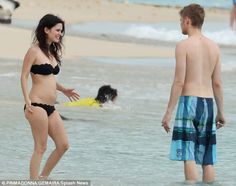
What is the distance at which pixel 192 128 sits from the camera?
8938 millimetres

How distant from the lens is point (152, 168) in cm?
1041

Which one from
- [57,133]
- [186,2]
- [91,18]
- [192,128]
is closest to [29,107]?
[57,133]

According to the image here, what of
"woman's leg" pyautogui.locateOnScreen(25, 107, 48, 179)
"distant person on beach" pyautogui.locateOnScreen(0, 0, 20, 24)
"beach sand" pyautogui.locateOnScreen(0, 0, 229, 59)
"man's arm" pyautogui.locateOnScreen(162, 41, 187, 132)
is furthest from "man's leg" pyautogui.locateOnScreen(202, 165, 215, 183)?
"distant person on beach" pyautogui.locateOnScreen(0, 0, 20, 24)

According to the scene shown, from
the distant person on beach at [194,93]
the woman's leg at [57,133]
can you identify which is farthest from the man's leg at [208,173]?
the woman's leg at [57,133]

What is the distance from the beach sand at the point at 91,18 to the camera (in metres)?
25.2

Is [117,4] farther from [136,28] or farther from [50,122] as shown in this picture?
[50,122]

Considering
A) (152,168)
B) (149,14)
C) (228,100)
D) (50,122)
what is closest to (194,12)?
(50,122)

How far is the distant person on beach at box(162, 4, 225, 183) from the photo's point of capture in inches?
347

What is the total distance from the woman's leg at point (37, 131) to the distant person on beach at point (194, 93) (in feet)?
3.24

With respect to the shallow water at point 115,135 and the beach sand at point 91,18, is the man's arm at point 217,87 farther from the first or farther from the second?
the beach sand at point 91,18

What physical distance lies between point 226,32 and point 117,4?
1923cm

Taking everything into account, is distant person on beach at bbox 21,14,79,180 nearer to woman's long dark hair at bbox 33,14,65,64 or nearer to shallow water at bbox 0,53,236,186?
woman's long dark hair at bbox 33,14,65,64

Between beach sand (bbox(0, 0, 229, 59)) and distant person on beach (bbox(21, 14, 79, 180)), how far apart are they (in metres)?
13.7

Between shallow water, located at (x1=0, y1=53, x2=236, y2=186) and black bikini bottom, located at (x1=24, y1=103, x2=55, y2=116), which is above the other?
black bikini bottom, located at (x1=24, y1=103, x2=55, y2=116)
